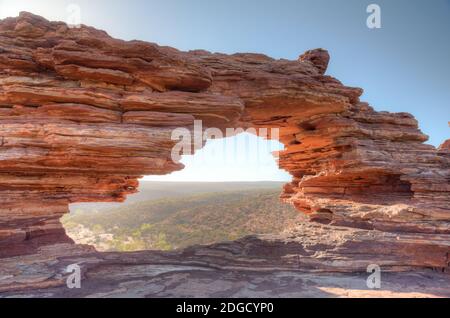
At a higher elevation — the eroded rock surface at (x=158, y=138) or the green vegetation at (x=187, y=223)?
the eroded rock surface at (x=158, y=138)

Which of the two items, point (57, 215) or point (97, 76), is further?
point (57, 215)

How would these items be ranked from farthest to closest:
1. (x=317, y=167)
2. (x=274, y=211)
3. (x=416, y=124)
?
(x=274, y=211)
(x=317, y=167)
(x=416, y=124)

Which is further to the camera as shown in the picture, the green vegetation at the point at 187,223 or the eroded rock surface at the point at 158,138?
the green vegetation at the point at 187,223

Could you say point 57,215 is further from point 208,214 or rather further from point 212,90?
point 208,214

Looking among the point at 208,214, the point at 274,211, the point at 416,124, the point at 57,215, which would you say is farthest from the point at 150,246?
the point at 416,124

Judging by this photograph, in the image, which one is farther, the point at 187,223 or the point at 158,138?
the point at 187,223
